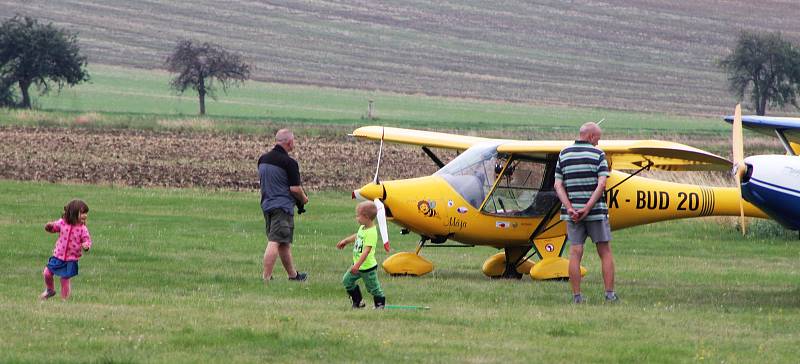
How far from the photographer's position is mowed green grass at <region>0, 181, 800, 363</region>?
9.34m

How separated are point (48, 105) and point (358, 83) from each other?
2017 centimetres

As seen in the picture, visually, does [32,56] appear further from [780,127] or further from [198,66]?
[780,127]

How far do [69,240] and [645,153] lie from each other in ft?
19.1

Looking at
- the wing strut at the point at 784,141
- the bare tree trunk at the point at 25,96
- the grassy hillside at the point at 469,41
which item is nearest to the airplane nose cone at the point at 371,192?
the wing strut at the point at 784,141

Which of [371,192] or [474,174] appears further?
[474,174]

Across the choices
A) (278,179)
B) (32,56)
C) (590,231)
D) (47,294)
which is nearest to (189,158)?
(278,179)

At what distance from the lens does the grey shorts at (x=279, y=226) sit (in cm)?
1424

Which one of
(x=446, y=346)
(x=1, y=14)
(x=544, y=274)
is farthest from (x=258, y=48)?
(x=446, y=346)

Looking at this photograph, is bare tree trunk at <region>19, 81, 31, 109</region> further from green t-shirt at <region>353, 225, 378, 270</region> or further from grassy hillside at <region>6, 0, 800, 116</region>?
green t-shirt at <region>353, 225, 378, 270</region>

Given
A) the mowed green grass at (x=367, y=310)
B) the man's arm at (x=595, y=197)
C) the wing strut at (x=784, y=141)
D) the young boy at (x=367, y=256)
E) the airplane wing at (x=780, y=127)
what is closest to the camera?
the mowed green grass at (x=367, y=310)

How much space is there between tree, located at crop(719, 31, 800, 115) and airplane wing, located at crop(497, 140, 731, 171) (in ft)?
195

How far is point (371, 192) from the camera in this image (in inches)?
572

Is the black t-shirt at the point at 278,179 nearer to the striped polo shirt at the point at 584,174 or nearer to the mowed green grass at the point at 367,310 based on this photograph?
the mowed green grass at the point at 367,310

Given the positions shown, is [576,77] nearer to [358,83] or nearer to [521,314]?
[358,83]
